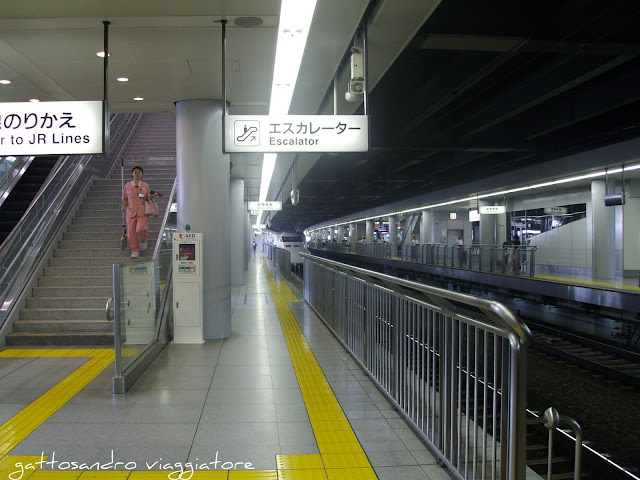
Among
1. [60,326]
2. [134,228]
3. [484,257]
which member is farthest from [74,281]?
[484,257]

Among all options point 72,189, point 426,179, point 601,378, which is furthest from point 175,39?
point 426,179

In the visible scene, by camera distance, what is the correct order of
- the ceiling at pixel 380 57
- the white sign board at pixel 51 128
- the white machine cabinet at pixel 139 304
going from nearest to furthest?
the ceiling at pixel 380 57 < the white sign board at pixel 51 128 < the white machine cabinet at pixel 139 304

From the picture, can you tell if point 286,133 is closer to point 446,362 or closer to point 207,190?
point 207,190

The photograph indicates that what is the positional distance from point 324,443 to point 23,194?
32.2 feet

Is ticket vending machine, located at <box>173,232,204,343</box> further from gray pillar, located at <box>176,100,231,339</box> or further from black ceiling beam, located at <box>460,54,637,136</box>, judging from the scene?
black ceiling beam, located at <box>460,54,637,136</box>

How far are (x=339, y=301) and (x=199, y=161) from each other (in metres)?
2.93

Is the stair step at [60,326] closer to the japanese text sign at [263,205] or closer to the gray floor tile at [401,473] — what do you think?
the gray floor tile at [401,473]

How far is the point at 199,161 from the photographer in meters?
7.41

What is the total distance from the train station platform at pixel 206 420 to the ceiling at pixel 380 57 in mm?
3649

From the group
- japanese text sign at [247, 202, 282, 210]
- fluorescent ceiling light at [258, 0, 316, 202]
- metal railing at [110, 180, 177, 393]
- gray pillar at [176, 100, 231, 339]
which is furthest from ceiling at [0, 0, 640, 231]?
japanese text sign at [247, 202, 282, 210]

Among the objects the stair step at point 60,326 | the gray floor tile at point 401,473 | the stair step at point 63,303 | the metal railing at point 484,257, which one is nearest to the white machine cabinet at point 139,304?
the stair step at point 60,326

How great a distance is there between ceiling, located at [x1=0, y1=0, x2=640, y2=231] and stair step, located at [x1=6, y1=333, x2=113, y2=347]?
3.50 meters

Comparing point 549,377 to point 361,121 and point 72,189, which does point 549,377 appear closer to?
point 361,121

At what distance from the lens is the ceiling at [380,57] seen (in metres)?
4.88
